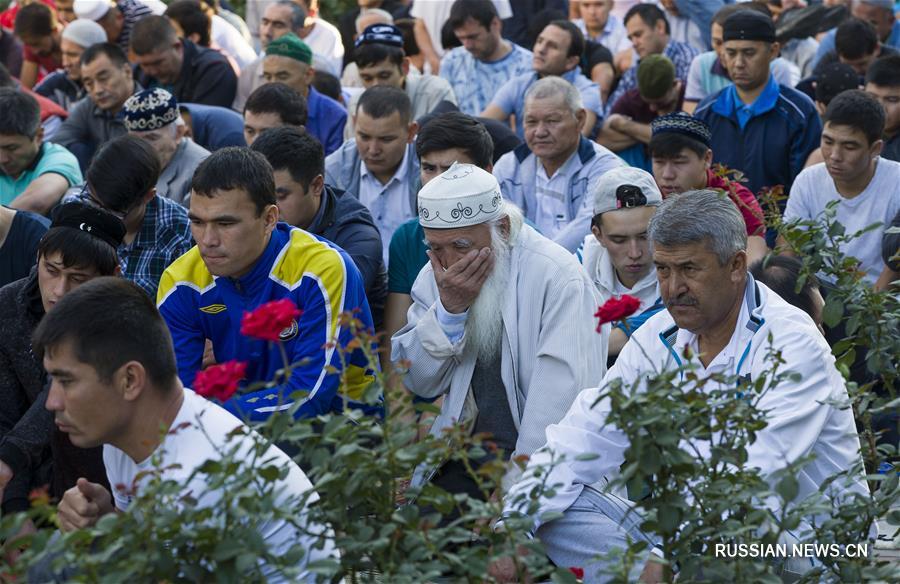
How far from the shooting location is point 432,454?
2.93 m

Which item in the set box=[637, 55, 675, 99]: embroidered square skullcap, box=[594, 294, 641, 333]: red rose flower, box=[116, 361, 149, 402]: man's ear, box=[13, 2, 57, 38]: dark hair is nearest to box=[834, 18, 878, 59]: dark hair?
box=[637, 55, 675, 99]: embroidered square skullcap

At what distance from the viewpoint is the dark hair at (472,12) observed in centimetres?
984

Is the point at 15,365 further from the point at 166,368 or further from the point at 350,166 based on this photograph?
the point at 350,166

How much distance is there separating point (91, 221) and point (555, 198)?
286 centimetres

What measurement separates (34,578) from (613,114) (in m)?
6.21

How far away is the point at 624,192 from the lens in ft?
19.1

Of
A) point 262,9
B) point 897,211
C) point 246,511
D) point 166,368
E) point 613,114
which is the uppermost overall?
point 246,511

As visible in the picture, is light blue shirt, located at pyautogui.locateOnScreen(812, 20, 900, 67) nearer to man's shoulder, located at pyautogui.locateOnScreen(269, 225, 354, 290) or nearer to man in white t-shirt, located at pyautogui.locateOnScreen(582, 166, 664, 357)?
man in white t-shirt, located at pyautogui.locateOnScreen(582, 166, 664, 357)

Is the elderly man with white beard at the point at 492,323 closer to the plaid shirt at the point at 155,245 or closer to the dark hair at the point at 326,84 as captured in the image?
the plaid shirt at the point at 155,245

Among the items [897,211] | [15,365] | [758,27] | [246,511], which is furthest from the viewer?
[758,27]

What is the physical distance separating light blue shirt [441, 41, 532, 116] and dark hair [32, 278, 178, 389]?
6.80 meters

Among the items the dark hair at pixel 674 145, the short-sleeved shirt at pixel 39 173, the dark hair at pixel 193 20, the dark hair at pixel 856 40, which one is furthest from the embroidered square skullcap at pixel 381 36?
the dark hair at pixel 856 40

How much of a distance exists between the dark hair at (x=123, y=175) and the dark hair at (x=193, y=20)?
5173mm

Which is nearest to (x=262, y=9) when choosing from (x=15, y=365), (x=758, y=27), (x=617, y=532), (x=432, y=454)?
(x=758, y=27)
